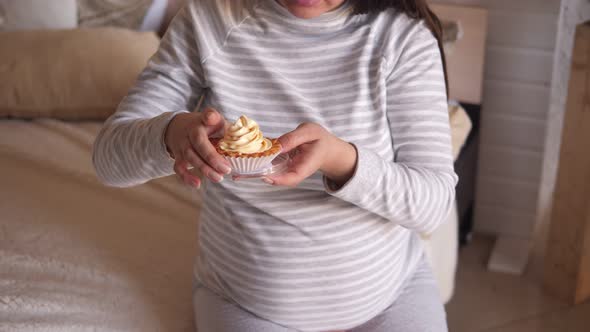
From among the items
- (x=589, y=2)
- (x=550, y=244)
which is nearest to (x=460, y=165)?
(x=550, y=244)

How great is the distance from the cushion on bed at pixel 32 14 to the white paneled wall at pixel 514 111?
3.62 ft

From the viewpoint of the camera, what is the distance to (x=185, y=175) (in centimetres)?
90

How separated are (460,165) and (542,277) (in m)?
0.46

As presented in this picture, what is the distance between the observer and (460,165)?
1879 mm

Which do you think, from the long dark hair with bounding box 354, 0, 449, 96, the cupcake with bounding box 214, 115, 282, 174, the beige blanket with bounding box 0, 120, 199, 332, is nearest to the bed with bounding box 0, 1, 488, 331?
the beige blanket with bounding box 0, 120, 199, 332

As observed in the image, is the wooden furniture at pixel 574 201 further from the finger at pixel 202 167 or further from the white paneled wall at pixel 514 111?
the finger at pixel 202 167

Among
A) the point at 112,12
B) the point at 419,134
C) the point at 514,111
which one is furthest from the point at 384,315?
the point at 112,12

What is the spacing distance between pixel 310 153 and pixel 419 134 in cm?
22

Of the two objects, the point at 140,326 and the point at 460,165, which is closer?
the point at 140,326

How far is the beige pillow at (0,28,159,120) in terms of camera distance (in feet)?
6.22

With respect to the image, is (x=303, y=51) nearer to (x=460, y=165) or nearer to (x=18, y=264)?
(x=18, y=264)

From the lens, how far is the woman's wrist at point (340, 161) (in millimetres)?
900

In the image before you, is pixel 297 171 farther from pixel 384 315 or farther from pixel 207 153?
pixel 384 315

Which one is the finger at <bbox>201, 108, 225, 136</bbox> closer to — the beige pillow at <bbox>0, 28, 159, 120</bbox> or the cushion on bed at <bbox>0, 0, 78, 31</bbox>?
the beige pillow at <bbox>0, 28, 159, 120</bbox>
